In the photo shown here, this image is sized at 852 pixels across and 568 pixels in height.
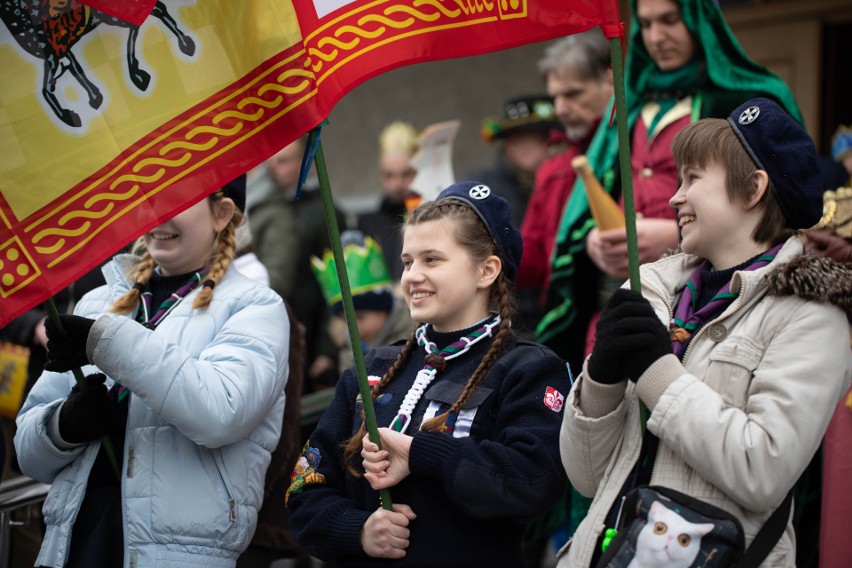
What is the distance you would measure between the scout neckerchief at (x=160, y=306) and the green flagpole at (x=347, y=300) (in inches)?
32.2

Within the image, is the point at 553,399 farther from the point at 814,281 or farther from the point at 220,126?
the point at 220,126

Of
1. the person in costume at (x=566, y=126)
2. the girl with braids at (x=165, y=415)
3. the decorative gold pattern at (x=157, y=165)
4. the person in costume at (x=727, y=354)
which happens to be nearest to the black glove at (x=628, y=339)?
the person in costume at (x=727, y=354)

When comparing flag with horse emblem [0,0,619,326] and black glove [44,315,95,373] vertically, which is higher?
flag with horse emblem [0,0,619,326]

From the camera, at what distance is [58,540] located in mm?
3438

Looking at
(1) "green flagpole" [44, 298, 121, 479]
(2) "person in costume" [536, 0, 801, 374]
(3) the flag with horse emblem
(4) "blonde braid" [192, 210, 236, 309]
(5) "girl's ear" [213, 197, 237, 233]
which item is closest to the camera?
(3) the flag with horse emblem

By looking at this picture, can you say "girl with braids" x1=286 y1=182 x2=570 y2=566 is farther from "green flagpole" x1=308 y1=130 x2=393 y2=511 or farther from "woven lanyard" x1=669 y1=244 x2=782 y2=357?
"woven lanyard" x1=669 y1=244 x2=782 y2=357

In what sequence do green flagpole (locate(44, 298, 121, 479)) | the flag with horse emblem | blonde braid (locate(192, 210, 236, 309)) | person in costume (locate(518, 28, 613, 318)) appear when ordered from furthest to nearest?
person in costume (locate(518, 28, 613, 318)), blonde braid (locate(192, 210, 236, 309)), green flagpole (locate(44, 298, 121, 479)), the flag with horse emblem

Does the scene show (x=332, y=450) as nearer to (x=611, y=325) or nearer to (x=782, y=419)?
(x=611, y=325)

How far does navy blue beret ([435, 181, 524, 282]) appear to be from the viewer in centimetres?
341

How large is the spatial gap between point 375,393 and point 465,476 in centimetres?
52

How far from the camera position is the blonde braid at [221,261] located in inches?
142

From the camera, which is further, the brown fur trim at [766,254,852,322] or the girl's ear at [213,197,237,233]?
the girl's ear at [213,197,237,233]

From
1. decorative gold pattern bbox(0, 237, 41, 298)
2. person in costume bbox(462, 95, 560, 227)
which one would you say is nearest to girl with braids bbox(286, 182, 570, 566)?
decorative gold pattern bbox(0, 237, 41, 298)

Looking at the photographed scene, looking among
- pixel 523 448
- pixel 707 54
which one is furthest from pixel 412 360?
pixel 707 54
